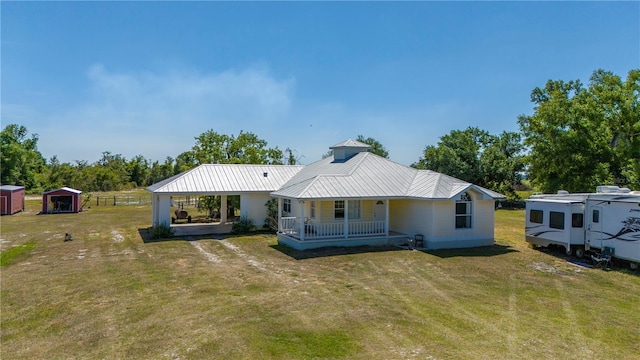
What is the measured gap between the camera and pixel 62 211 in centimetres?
3309

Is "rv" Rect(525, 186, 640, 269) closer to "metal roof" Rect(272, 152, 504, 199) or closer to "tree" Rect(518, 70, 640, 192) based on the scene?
"metal roof" Rect(272, 152, 504, 199)

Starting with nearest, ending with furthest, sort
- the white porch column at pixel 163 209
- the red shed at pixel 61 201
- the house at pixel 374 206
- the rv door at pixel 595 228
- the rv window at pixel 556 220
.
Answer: the rv door at pixel 595 228, the rv window at pixel 556 220, the house at pixel 374 206, the white porch column at pixel 163 209, the red shed at pixel 61 201

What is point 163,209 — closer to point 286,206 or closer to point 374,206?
point 286,206

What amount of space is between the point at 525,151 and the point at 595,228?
3344 centimetres

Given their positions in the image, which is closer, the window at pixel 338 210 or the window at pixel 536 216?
the window at pixel 536 216

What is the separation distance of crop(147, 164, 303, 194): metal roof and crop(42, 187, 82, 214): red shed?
561 inches

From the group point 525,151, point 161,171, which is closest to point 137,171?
point 161,171

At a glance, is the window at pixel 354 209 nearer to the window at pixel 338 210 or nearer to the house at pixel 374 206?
the house at pixel 374 206

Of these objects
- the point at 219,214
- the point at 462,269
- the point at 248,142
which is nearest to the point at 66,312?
the point at 462,269

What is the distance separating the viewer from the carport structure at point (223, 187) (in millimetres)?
20891

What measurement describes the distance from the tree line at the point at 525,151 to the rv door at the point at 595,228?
1107cm

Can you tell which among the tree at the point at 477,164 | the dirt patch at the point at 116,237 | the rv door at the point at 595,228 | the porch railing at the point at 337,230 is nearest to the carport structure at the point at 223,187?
the dirt patch at the point at 116,237

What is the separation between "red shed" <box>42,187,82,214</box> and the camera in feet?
107

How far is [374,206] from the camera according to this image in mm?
19719
